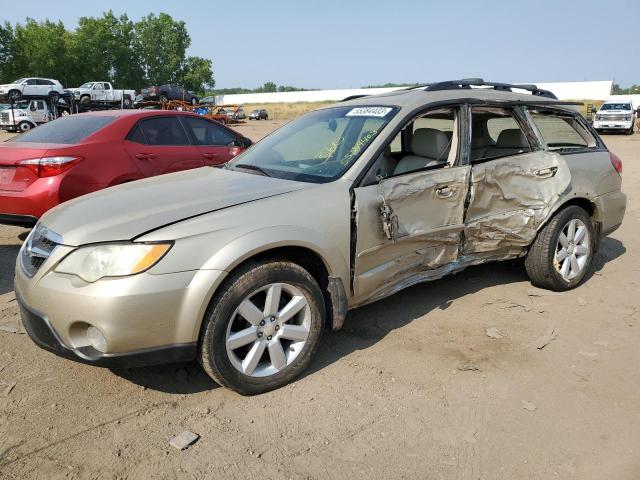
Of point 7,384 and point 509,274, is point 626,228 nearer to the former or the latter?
point 509,274

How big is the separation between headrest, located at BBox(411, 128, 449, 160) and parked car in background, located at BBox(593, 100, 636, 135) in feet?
92.2

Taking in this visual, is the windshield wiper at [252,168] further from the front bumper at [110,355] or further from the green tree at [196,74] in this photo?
the green tree at [196,74]

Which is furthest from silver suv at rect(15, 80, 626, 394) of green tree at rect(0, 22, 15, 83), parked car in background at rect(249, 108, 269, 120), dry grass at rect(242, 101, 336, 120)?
green tree at rect(0, 22, 15, 83)

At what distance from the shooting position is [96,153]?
5590mm

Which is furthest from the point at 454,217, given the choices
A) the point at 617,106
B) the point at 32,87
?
the point at 32,87

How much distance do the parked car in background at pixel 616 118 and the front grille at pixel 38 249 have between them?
100.0 ft

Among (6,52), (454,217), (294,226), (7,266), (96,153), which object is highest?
(6,52)

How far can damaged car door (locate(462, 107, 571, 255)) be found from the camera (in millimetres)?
4055

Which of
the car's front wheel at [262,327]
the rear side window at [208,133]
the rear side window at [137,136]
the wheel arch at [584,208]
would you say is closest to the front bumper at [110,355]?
the car's front wheel at [262,327]

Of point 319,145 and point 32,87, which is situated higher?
point 32,87

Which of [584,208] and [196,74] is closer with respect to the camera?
[584,208]

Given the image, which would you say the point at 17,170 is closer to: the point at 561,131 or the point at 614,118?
the point at 561,131

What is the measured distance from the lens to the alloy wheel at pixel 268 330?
113 inches

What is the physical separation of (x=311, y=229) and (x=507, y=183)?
189cm
